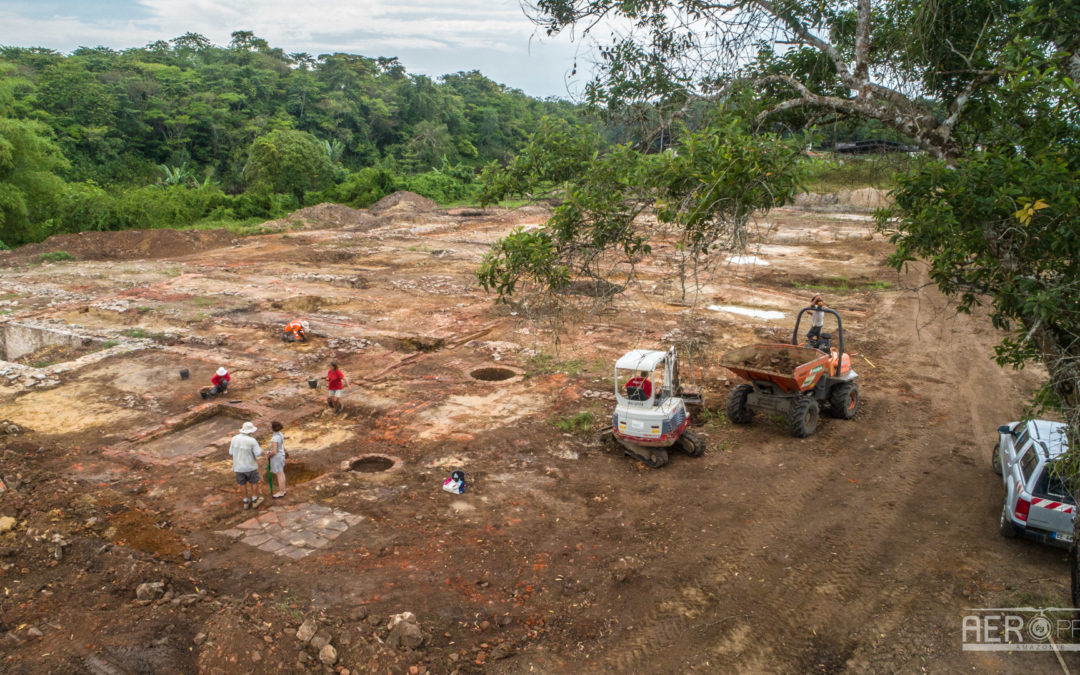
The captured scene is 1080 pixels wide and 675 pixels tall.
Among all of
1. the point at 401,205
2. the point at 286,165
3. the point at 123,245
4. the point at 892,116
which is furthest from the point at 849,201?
the point at 123,245

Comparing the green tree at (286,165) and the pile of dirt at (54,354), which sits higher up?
the green tree at (286,165)

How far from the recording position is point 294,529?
336 inches

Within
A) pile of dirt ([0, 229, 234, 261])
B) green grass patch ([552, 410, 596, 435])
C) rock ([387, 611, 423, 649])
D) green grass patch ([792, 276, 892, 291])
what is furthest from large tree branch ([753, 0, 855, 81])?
pile of dirt ([0, 229, 234, 261])

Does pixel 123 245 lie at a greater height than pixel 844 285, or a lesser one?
greater

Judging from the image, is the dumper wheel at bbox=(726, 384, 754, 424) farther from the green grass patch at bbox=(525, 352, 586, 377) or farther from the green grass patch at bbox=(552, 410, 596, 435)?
the green grass patch at bbox=(525, 352, 586, 377)

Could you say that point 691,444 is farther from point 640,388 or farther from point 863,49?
point 863,49

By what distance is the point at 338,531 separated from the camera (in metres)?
8.51

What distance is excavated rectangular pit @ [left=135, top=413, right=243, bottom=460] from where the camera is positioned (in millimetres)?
10992

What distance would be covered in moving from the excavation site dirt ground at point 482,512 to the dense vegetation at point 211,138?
17.5 metres

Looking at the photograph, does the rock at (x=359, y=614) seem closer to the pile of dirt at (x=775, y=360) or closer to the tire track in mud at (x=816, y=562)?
the tire track in mud at (x=816, y=562)

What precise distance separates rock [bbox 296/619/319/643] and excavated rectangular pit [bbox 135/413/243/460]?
18.0 feet

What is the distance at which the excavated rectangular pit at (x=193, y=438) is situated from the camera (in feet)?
36.1
